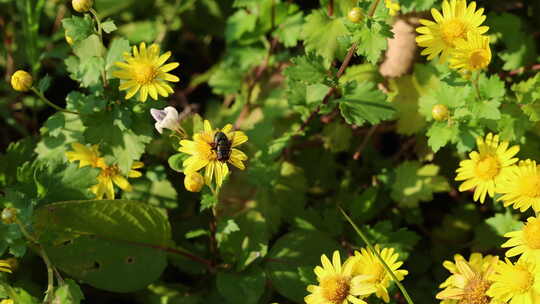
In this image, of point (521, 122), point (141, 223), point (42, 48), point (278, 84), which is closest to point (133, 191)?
point (141, 223)

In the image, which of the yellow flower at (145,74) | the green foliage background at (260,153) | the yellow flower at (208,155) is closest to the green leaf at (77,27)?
the green foliage background at (260,153)

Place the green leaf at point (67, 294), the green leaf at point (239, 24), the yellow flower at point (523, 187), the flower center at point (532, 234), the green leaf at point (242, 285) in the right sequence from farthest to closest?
the green leaf at point (239, 24) → the green leaf at point (242, 285) → the yellow flower at point (523, 187) → the flower center at point (532, 234) → the green leaf at point (67, 294)

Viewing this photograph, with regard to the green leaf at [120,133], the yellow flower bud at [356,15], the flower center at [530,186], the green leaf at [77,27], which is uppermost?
the yellow flower bud at [356,15]

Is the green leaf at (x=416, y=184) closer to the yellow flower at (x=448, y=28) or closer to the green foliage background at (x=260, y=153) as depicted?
the green foliage background at (x=260, y=153)

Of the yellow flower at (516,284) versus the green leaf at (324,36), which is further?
the green leaf at (324,36)

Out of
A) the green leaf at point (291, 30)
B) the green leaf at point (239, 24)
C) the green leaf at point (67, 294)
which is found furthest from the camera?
the green leaf at point (239, 24)

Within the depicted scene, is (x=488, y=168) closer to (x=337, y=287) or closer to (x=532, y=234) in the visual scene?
(x=532, y=234)

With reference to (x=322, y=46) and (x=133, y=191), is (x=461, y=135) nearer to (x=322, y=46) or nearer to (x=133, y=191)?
(x=322, y=46)

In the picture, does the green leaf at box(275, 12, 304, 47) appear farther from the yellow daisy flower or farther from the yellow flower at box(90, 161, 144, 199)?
the yellow daisy flower
